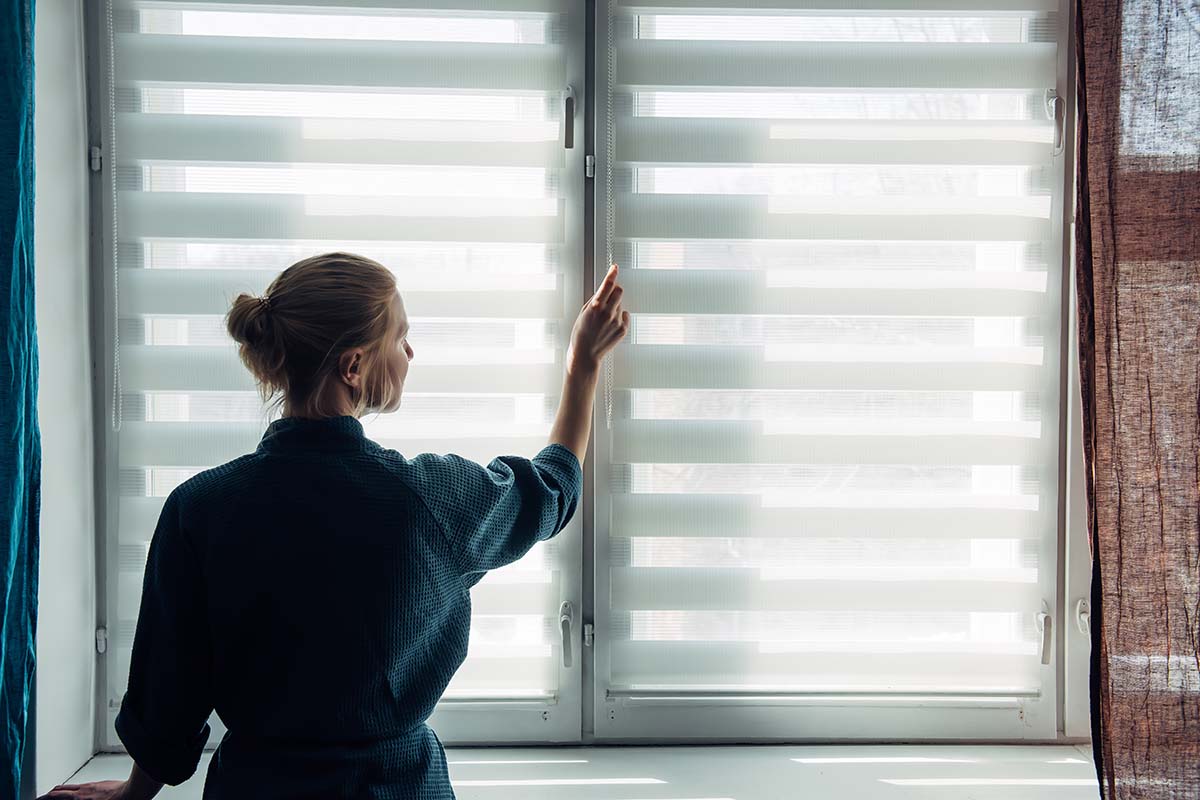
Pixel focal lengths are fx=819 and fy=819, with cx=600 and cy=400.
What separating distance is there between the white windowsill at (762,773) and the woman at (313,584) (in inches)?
19.1

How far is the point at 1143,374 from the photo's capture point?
111 centimetres

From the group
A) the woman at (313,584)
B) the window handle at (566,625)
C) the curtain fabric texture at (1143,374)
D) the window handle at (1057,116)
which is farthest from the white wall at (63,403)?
the window handle at (1057,116)

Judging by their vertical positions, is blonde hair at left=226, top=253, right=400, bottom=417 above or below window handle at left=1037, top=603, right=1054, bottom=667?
above

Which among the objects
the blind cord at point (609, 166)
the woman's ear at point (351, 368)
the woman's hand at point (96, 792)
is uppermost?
the blind cord at point (609, 166)

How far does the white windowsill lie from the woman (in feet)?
1.59

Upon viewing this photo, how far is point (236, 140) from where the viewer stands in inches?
55.2

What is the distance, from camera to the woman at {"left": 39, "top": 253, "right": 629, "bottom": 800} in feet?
2.82

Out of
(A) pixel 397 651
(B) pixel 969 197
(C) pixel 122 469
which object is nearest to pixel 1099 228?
(B) pixel 969 197

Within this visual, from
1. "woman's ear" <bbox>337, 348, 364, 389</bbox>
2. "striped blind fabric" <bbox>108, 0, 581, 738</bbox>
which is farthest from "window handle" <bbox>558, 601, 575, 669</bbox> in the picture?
"woman's ear" <bbox>337, 348, 364, 389</bbox>

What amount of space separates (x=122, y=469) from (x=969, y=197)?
155cm

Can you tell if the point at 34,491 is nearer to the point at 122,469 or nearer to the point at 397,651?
the point at 122,469

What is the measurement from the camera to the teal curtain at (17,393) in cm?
108

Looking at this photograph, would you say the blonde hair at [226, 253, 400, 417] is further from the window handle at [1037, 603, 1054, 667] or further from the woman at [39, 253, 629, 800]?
the window handle at [1037, 603, 1054, 667]

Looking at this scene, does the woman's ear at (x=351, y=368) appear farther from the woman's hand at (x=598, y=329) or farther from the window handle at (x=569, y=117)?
the window handle at (x=569, y=117)
